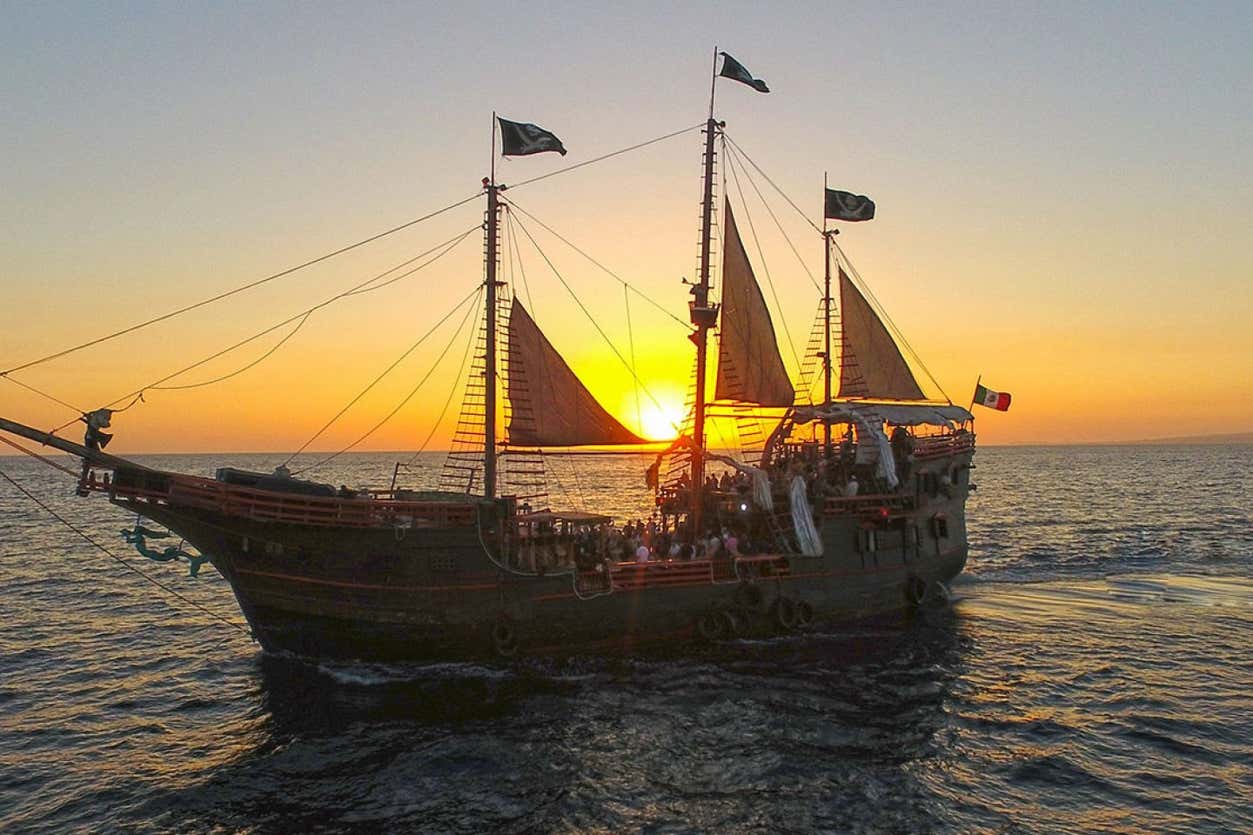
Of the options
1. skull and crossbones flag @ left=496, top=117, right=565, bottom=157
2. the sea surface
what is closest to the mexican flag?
the sea surface

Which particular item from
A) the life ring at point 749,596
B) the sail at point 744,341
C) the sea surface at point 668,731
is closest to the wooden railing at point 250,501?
the sea surface at point 668,731

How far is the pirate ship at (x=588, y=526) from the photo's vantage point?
21.2m

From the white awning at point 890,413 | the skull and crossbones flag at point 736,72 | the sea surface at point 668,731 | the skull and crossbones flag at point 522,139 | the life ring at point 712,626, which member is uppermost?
the skull and crossbones flag at point 736,72

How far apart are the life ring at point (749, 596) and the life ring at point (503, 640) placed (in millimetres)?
7142

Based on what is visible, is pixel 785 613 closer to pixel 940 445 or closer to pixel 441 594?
pixel 441 594

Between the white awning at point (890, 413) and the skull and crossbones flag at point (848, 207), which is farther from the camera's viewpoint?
the skull and crossbones flag at point (848, 207)

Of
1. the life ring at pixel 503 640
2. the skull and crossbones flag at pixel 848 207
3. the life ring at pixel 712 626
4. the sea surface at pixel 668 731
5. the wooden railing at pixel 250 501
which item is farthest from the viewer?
the skull and crossbones flag at pixel 848 207

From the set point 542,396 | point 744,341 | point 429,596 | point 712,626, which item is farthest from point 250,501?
point 744,341

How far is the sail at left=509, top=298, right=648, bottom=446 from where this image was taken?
2536 cm

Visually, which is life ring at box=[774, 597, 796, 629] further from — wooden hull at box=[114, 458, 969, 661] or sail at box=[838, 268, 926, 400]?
sail at box=[838, 268, 926, 400]

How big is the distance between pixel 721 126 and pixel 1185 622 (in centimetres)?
2349

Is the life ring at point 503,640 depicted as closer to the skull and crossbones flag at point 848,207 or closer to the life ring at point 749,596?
the life ring at point 749,596

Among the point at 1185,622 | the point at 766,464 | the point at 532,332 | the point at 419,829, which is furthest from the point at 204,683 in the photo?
the point at 1185,622

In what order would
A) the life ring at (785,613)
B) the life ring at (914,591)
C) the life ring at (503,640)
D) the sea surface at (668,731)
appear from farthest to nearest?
Result: 1. the life ring at (914,591)
2. the life ring at (785,613)
3. the life ring at (503,640)
4. the sea surface at (668,731)
